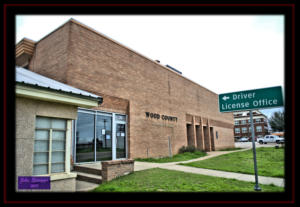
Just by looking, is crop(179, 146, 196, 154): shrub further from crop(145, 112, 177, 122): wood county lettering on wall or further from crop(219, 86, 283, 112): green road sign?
crop(219, 86, 283, 112): green road sign

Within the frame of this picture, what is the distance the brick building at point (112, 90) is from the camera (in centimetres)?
1195

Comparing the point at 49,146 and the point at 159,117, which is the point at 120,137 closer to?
the point at 159,117

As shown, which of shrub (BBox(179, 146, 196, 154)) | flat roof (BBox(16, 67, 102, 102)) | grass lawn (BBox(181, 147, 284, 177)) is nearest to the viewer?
flat roof (BBox(16, 67, 102, 102))

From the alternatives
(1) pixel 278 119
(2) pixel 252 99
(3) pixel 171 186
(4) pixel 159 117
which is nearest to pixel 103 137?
(4) pixel 159 117

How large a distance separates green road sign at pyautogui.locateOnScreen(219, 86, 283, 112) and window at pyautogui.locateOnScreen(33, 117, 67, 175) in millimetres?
4980

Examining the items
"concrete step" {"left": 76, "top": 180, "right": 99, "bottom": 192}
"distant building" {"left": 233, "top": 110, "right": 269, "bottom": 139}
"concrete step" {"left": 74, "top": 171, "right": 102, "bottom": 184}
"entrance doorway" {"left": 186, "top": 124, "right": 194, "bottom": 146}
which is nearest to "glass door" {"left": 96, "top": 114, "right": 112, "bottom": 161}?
"concrete step" {"left": 74, "top": 171, "right": 102, "bottom": 184}

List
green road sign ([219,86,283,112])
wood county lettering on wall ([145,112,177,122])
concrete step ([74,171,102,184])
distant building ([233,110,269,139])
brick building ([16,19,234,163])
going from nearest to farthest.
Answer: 1. green road sign ([219,86,283,112])
2. concrete step ([74,171,102,184])
3. brick building ([16,19,234,163])
4. wood county lettering on wall ([145,112,177,122])
5. distant building ([233,110,269,139])

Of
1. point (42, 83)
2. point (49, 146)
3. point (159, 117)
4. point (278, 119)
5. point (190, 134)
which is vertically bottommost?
point (190, 134)

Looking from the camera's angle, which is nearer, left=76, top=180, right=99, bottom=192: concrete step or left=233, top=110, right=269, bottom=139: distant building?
left=76, top=180, right=99, bottom=192: concrete step

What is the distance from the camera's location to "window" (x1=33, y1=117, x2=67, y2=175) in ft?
18.7

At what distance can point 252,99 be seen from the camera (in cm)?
618

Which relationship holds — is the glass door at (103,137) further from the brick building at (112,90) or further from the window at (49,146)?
the window at (49,146)

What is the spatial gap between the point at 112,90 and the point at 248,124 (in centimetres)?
8068
